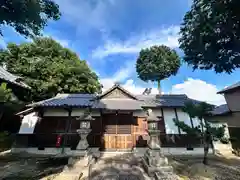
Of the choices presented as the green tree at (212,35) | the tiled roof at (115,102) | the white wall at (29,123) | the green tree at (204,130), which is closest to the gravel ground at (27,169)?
the white wall at (29,123)

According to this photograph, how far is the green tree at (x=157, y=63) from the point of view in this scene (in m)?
26.5

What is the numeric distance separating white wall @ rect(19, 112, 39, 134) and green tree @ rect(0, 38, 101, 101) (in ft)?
16.8

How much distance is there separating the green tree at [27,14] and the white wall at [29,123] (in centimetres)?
839

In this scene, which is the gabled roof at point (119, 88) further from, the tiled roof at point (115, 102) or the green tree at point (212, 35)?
the green tree at point (212, 35)

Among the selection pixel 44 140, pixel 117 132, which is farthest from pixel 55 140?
pixel 117 132

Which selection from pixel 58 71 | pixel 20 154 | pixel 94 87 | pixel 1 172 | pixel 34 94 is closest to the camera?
pixel 1 172

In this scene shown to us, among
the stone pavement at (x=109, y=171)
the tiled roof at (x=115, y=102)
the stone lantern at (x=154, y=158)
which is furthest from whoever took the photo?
the tiled roof at (x=115, y=102)

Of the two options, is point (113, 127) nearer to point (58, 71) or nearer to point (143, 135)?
point (143, 135)

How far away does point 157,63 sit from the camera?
26906 millimetres

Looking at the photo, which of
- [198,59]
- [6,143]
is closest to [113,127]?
[198,59]

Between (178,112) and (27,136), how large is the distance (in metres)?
11.8

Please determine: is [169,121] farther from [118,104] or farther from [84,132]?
[84,132]

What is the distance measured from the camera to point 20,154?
33.9 feet

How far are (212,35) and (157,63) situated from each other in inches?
766
